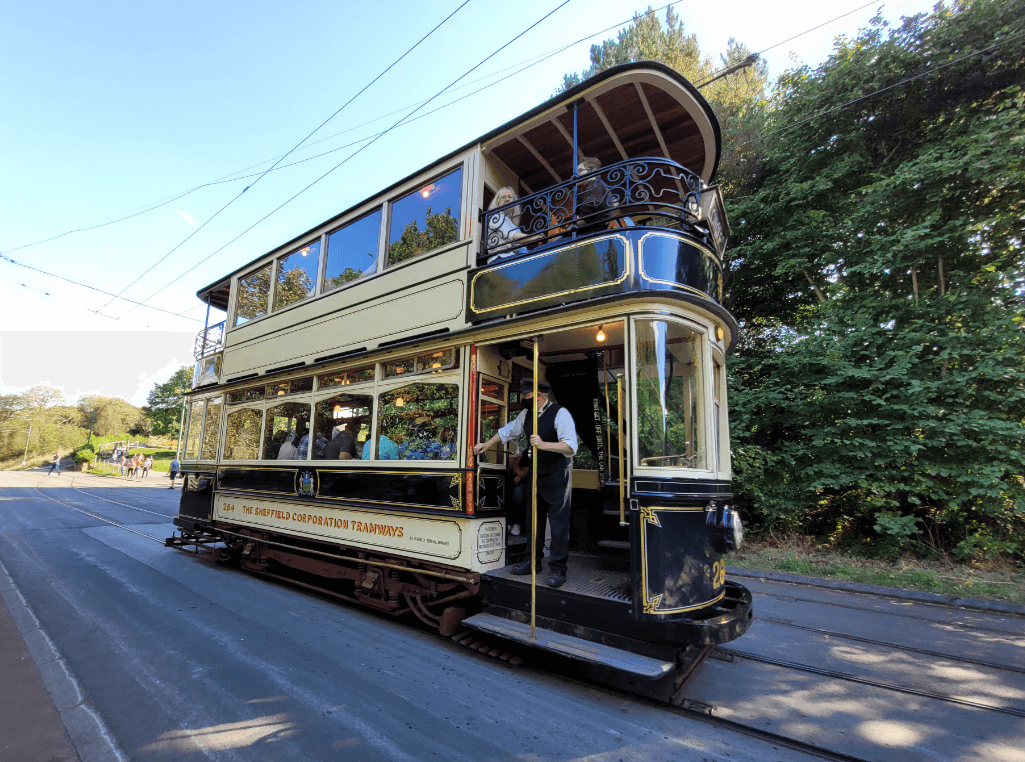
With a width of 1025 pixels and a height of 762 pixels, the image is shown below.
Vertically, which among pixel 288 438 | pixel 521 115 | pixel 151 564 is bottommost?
pixel 151 564

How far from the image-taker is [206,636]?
166 inches

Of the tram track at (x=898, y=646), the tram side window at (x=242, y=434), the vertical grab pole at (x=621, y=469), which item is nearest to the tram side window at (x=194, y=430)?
the tram side window at (x=242, y=434)

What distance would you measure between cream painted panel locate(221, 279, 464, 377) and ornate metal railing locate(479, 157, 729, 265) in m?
0.60

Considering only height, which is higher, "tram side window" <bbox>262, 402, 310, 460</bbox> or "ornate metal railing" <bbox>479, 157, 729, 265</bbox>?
"ornate metal railing" <bbox>479, 157, 729, 265</bbox>

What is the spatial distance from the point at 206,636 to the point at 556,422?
143 inches

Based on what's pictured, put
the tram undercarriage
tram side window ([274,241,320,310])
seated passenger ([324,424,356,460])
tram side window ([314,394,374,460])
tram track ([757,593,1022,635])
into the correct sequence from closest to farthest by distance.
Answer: the tram undercarriage < tram track ([757,593,1022,635]) < tram side window ([314,394,374,460]) < seated passenger ([324,424,356,460]) < tram side window ([274,241,320,310])

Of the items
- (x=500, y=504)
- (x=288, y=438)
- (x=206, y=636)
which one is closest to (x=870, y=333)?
(x=500, y=504)

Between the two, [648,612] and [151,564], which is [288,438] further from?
[648,612]

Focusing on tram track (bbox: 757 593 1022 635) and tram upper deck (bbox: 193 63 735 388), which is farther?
tram track (bbox: 757 593 1022 635)

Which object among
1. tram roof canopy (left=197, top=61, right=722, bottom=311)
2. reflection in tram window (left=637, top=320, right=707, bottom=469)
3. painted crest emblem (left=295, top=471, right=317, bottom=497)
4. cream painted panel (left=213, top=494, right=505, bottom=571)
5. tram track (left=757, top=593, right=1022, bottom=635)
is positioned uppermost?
tram roof canopy (left=197, top=61, right=722, bottom=311)

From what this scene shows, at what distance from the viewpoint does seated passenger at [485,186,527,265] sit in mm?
4430

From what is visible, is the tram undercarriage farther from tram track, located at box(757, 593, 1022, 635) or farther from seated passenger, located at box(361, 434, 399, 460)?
tram track, located at box(757, 593, 1022, 635)

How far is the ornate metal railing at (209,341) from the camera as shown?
28.0ft

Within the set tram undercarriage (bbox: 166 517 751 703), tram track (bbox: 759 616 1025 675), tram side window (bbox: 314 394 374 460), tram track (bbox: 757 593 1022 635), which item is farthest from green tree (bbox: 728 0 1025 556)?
tram side window (bbox: 314 394 374 460)
